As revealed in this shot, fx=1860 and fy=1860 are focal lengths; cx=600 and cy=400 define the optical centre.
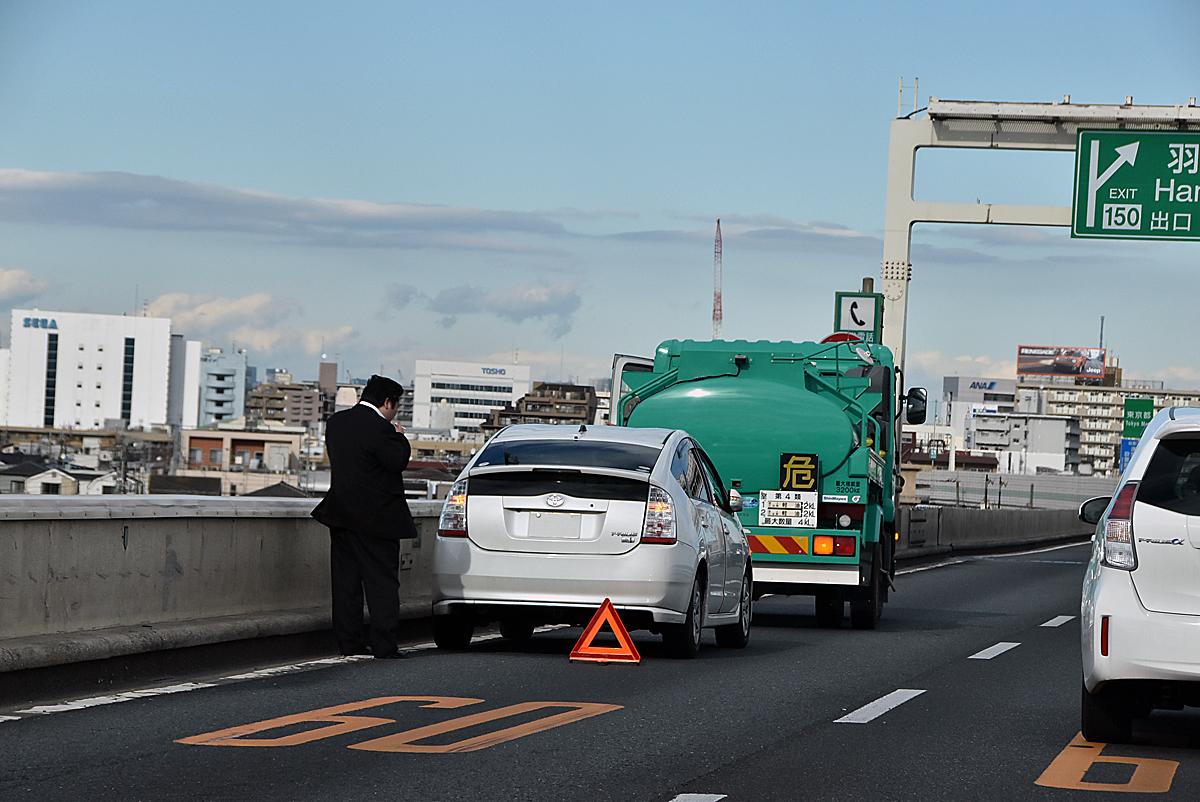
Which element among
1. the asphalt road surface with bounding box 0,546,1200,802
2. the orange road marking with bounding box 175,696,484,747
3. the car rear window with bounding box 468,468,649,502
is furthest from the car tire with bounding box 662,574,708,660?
the orange road marking with bounding box 175,696,484,747

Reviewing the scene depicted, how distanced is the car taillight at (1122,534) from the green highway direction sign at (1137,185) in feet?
71.4

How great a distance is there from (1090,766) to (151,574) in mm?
5507

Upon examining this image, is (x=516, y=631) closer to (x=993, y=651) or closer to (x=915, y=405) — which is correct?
(x=993, y=651)

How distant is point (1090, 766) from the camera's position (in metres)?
8.10

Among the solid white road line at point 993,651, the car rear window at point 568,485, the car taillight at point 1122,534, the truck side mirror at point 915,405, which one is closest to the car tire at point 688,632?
the car rear window at point 568,485

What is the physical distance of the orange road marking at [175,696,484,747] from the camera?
26.5ft

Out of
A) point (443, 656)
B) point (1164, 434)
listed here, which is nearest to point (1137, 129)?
point (443, 656)

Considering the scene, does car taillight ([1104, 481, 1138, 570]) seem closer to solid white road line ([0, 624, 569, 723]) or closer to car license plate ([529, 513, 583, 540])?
car license plate ([529, 513, 583, 540])

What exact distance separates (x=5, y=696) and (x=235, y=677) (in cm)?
187

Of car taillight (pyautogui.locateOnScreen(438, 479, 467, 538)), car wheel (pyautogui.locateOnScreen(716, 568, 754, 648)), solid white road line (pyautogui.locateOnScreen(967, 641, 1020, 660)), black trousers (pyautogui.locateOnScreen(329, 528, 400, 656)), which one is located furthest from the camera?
car wheel (pyautogui.locateOnScreen(716, 568, 754, 648))

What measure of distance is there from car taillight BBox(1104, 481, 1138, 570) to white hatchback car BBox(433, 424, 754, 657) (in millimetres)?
4366

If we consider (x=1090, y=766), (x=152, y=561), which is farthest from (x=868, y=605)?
(x=1090, y=766)

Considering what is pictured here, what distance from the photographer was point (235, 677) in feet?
35.4

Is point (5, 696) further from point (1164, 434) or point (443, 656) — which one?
point (1164, 434)
